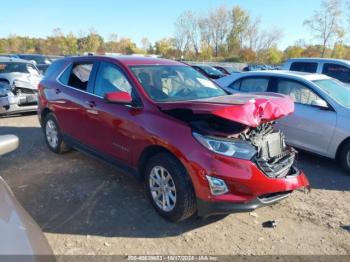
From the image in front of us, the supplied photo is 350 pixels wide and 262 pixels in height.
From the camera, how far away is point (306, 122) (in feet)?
18.7

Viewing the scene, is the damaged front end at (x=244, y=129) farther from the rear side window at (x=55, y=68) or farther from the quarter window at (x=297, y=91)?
the rear side window at (x=55, y=68)

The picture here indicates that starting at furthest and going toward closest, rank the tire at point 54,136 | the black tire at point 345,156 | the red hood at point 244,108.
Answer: the tire at point 54,136 < the black tire at point 345,156 < the red hood at point 244,108

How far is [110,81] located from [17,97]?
19.6 ft

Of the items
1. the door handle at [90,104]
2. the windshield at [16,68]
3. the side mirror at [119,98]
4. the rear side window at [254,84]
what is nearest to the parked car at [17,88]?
the windshield at [16,68]

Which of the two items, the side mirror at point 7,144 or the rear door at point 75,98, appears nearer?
the side mirror at point 7,144

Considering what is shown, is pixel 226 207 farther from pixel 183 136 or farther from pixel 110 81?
pixel 110 81

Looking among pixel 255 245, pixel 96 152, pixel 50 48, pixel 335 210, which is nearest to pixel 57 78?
pixel 96 152

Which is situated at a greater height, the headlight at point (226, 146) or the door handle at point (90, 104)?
the door handle at point (90, 104)

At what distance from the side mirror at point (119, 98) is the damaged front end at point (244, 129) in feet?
1.62

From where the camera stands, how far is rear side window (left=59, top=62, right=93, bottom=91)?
4973mm

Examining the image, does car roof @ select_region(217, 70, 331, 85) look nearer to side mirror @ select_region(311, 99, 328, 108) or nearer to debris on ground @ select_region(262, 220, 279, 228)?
side mirror @ select_region(311, 99, 328, 108)

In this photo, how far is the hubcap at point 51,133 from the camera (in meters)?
5.85

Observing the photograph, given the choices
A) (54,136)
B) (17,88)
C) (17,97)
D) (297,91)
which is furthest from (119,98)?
(17,88)

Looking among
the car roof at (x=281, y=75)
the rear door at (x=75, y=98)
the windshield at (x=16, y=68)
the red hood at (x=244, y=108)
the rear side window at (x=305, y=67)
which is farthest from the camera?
the rear side window at (x=305, y=67)
